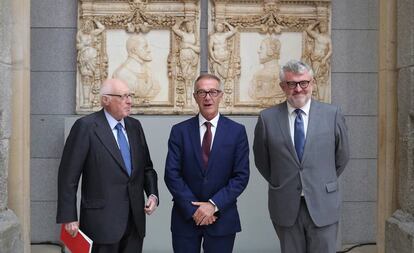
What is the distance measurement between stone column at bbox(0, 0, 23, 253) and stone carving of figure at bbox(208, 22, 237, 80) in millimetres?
2547

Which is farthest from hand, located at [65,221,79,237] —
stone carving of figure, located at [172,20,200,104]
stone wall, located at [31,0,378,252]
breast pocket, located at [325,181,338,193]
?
stone carving of figure, located at [172,20,200,104]

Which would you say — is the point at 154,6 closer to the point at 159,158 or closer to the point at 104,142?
the point at 159,158

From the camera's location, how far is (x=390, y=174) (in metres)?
3.99

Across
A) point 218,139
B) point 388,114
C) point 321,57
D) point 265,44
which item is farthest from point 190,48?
point 218,139

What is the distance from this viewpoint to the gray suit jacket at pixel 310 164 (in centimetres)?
306

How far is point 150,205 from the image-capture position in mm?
3416

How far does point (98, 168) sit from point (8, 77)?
1010 mm

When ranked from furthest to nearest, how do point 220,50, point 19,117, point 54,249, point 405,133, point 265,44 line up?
point 265,44 → point 220,50 → point 54,249 → point 19,117 → point 405,133

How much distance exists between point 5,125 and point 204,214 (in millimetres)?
1541

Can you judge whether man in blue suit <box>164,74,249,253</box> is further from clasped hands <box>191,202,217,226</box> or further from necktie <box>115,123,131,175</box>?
necktie <box>115,123,131,175</box>

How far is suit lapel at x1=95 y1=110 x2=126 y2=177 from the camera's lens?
3.31 m

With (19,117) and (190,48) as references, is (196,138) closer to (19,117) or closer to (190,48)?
Answer: (19,117)

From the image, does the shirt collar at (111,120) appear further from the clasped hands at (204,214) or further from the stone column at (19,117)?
the stone column at (19,117)

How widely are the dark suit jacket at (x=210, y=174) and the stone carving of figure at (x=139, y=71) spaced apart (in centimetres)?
248
